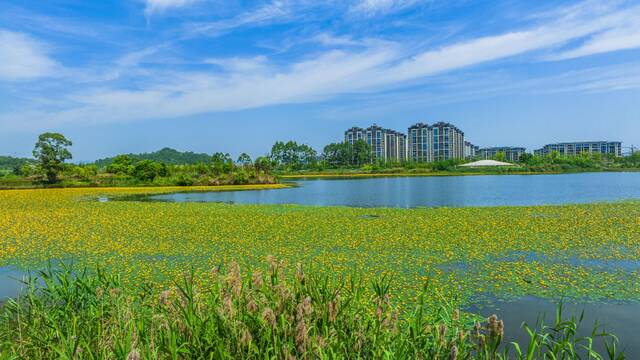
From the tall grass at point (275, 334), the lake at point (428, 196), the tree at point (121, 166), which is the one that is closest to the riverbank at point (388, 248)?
the tall grass at point (275, 334)

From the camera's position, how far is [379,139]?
472ft

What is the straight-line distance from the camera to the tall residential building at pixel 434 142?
5551 inches

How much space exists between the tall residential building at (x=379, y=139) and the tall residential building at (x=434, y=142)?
6471mm

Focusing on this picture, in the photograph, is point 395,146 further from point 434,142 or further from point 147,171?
point 147,171

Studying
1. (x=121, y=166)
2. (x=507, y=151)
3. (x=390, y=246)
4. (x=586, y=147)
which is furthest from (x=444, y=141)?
(x=390, y=246)

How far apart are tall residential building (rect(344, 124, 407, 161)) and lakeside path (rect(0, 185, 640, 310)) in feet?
412

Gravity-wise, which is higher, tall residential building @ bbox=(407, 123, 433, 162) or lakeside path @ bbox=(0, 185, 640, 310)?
tall residential building @ bbox=(407, 123, 433, 162)

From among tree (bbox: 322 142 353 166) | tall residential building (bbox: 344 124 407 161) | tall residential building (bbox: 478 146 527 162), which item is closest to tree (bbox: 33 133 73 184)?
tree (bbox: 322 142 353 166)

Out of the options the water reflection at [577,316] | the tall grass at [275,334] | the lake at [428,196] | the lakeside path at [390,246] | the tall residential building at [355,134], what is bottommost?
the lake at [428,196]

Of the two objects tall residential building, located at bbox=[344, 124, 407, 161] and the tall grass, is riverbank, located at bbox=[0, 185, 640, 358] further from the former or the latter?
tall residential building, located at bbox=[344, 124, 407, 161]

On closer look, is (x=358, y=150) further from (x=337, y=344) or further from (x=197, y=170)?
(x=337, y=344)

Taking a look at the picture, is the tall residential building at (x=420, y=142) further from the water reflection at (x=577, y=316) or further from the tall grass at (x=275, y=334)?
the tall grass at (x=275, y=334)

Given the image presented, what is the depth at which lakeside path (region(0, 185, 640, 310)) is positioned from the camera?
7.35 metres

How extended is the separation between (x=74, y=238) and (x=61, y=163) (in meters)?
39.1
